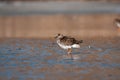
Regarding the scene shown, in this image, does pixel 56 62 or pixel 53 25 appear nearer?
pixel 56 62

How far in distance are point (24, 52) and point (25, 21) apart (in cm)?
1471

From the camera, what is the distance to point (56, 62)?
49.6 feet

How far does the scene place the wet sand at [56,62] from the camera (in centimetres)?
1312

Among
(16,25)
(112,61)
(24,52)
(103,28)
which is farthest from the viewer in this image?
(16,25)

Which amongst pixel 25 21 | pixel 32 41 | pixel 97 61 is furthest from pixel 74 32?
pixel 97 61

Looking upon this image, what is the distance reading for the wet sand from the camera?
1312 centimetres

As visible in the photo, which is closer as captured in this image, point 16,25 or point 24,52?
point 24,52

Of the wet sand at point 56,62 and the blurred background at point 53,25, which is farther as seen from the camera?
the blurred background at point 53,25

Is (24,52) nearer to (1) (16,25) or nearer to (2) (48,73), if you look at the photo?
(2) (48,73)

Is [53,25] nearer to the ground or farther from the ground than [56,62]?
farther from the ground

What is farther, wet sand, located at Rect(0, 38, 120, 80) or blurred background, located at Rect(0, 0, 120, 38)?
blurred background, located at Rect(0, 0, 120, 38)

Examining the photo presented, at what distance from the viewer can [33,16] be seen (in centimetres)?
3491

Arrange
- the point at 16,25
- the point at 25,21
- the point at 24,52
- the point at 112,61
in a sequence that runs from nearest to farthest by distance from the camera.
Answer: the point at 112,61, the point at 24,52, the point at 16,25, the point at 25,21

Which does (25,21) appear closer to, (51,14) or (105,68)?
(51,14)
